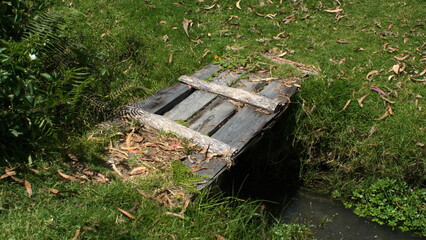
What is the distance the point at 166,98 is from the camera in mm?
5078

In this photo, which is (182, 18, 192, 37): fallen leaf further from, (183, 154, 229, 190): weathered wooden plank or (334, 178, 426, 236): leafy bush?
(334, 178, 426, 236): leafy bush

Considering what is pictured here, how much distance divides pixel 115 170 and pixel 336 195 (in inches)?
104

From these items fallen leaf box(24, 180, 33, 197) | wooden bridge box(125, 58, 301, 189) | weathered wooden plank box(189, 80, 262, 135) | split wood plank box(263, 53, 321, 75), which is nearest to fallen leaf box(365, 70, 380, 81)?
split wood plank box(263, 53, 321, 75)

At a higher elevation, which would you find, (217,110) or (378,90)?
(217,110)

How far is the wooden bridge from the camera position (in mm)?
4199

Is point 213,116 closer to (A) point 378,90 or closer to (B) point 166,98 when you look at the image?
(B) point 166,98

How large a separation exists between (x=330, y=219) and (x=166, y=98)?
2198 millimetres

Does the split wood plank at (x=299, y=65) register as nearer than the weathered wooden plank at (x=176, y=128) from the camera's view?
No

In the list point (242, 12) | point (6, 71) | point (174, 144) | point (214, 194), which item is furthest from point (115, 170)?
point (242, 12)

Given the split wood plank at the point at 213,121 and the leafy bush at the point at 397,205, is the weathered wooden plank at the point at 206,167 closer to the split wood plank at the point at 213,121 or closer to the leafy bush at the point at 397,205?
the split wood plank at the point at 213,121

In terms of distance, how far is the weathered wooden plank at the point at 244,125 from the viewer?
4410 millimetres

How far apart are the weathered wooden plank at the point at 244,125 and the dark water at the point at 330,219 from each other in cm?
100

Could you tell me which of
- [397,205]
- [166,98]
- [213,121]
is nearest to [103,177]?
[213,121]

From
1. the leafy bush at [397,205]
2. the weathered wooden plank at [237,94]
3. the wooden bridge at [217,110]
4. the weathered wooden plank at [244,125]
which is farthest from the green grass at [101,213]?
the leafy bush at [397,205]
